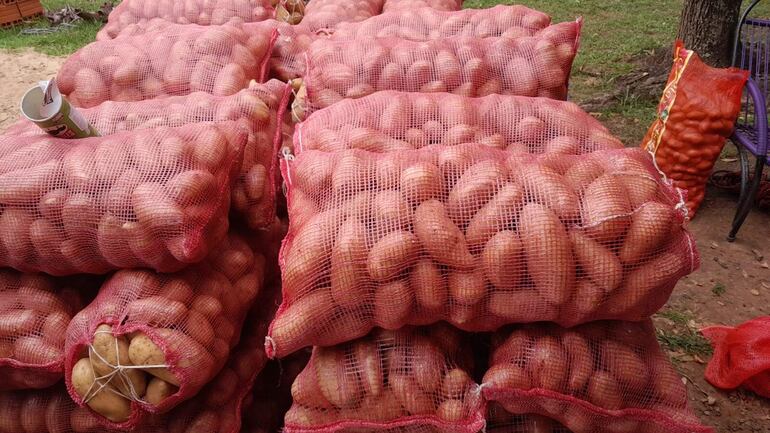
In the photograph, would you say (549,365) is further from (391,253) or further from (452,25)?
(452,25)

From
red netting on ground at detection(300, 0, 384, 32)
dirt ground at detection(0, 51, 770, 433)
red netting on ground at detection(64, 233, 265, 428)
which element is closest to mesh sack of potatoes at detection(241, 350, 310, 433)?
red netting on ground at detection(64, 233, 265, 428)

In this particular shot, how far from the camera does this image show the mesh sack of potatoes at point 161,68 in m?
1.95

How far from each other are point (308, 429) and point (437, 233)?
0.58 metres

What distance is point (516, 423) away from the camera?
1336mm

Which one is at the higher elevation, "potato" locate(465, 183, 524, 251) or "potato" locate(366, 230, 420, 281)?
"potato" locate(465, 183, 524, 251)

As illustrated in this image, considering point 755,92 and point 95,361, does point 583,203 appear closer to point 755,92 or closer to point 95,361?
point 95,361

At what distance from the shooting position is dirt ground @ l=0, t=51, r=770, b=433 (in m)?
2.24

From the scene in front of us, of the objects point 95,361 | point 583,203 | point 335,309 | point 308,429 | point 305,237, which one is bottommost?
point 308,429

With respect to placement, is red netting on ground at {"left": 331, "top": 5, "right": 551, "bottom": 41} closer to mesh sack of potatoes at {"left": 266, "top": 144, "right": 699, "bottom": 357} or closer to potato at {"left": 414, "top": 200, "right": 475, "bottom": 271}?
mesh sack of potatoes at {"left": 266, "top": 144, "right": 699, "bottom": 357}

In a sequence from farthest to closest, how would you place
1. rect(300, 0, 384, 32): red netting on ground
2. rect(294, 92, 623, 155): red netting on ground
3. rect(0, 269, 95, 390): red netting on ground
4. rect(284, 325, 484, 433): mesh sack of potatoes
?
rect(300, 0, 384, 32): red netting on ground
rect(294, 92, 623, 155): red netting on ground
rect(0, 269, 95, 390): red netting on ground
rect(284, 325, 484, 433): mesh sack of potatoes

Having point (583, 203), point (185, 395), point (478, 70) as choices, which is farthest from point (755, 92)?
point (185, 395)

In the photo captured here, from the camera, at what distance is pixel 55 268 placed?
142cm

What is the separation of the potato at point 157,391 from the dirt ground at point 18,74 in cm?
438

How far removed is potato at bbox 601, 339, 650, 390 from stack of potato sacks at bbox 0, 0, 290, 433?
3.05 ft
